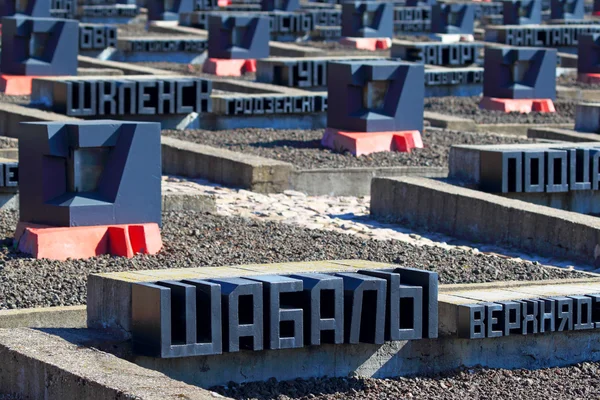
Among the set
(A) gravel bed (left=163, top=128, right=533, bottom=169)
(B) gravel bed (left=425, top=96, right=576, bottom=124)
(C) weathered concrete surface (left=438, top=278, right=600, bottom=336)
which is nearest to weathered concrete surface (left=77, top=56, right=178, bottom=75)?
(B) gravel bed (left=425, top=96, right=576, bottom=124)

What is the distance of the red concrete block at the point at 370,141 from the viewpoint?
67.7 feet

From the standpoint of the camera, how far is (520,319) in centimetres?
1038

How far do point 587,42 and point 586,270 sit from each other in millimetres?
18132

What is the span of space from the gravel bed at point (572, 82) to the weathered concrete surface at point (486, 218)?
14.9 meters

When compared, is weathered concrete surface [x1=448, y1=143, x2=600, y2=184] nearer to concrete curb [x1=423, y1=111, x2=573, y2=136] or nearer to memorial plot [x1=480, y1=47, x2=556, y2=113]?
concrete curb [x1=423, y1=111, x2=573, y2=136]

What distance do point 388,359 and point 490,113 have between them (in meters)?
17.1

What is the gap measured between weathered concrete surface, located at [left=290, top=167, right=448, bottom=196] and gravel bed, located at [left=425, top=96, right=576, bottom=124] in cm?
644

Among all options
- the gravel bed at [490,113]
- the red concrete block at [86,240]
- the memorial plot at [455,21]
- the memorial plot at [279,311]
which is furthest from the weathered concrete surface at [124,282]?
the memorial plot at [455,21]

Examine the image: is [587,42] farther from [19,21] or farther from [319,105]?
[19,21]

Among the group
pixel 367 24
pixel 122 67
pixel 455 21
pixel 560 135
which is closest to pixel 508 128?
pixel 560 135

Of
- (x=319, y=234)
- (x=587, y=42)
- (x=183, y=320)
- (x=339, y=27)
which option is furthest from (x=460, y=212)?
(x=339, y=27)

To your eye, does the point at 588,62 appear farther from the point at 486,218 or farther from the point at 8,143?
the point at 486,218

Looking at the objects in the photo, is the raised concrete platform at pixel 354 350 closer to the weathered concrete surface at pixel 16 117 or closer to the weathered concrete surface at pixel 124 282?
the weathered concrete surface at pixel 124 282

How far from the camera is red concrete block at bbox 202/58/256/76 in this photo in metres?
32.2
